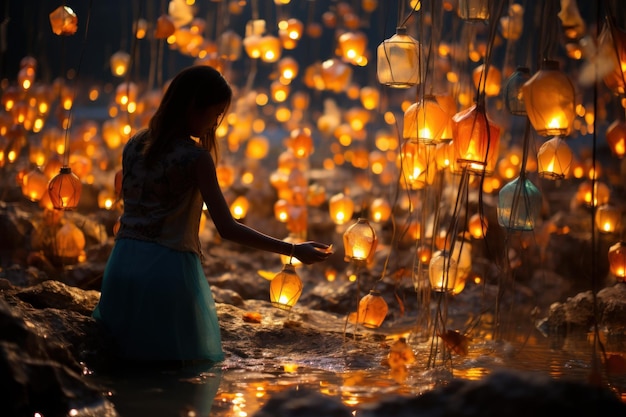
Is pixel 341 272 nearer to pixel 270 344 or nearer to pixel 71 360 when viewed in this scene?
pixel 270 344

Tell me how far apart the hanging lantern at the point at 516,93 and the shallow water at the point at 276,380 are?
1010 millimetres

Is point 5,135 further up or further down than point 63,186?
further up

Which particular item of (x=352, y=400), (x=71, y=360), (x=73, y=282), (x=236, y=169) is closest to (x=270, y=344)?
(x=352, y=400)

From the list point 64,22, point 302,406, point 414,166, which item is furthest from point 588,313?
point 64,22

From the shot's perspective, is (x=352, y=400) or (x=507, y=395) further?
(x=352, y=400)

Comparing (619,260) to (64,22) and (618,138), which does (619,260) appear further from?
(64,22)

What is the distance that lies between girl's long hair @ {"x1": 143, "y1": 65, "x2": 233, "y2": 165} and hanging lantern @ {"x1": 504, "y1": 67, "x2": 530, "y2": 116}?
115cm

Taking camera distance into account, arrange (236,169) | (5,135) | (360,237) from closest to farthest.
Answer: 1. (360,237)
2. (5,135)
3. (236,169)

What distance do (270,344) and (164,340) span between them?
720 millimetres

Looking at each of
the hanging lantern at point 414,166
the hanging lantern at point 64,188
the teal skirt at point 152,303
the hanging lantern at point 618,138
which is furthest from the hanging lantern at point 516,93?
the hanging lantern at point 64,188

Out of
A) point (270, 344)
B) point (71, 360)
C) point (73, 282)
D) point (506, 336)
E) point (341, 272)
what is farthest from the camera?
point (341, 272)

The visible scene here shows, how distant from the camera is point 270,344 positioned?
3066 mm

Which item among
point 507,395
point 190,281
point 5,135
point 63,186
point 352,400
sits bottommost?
point 352,400

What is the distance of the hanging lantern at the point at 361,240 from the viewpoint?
10.8 ft
